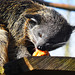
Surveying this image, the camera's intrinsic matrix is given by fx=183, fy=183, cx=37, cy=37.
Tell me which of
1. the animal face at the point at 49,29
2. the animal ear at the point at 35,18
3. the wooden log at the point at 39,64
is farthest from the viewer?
the animal ear at the point at 35,18

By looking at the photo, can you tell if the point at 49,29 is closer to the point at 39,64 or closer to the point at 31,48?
the point at 31,48

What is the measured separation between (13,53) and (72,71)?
45.4 inches

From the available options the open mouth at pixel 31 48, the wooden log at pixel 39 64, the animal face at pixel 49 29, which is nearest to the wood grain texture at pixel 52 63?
the wooden log at pixel 39 64

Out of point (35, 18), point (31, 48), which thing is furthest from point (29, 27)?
point (31, 48)

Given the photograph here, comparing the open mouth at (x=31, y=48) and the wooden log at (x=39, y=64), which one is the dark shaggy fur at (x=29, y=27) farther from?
the wooden log at (x=39, y=64)

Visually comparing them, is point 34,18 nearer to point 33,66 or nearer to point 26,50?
point 26,50

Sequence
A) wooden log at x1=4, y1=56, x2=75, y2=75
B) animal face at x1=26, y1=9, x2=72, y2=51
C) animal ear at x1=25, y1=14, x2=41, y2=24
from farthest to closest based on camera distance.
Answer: animal ear at x1=25, y1=14, x2=41, y2=24 → animal face at x1=26, y1=9, x2=72, y2=51 → wooden log at x1=4, y1=56, x2=75, y2=75

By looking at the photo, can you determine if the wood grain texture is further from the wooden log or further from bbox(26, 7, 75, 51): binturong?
bbox(26, 7, 75, 51): binturong

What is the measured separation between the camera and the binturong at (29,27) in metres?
1.86

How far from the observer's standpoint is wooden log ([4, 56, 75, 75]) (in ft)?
2.43

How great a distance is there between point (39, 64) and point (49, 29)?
3.78ft

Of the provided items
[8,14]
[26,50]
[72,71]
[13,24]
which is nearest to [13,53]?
[26,50]

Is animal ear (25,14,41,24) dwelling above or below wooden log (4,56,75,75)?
above

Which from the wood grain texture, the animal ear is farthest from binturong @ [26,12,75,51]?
the wood grain texture
